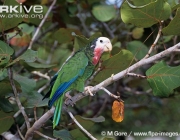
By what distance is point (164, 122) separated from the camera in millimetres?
1822

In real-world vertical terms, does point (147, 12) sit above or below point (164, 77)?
above

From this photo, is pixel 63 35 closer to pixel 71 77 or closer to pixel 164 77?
pixel 71 77

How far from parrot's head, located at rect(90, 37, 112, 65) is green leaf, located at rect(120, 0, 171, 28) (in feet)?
0.41

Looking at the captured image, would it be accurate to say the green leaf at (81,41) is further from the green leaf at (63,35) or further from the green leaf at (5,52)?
the green leaf at (5,52)

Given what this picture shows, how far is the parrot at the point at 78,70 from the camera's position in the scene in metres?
0.83

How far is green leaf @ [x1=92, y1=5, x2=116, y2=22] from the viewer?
1125mm

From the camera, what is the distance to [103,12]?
3.75 feet

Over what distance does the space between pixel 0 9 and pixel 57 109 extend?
352 mm

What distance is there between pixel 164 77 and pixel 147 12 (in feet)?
0.50

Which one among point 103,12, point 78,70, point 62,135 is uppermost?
point 103,12

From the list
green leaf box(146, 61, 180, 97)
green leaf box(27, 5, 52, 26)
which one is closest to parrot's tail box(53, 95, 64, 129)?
green leaf box(146, 61, 180, 97)

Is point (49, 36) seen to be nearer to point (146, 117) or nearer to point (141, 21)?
point (141, 21)

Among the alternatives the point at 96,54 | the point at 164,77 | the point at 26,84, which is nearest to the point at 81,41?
the point at 96,54

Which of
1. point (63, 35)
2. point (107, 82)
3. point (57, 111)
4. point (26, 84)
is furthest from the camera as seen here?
point (63, 35)
